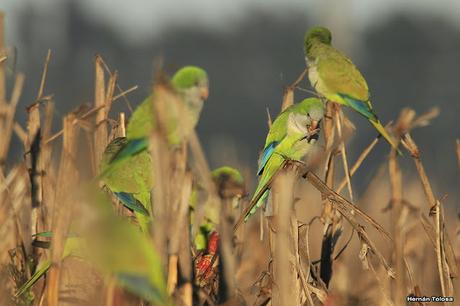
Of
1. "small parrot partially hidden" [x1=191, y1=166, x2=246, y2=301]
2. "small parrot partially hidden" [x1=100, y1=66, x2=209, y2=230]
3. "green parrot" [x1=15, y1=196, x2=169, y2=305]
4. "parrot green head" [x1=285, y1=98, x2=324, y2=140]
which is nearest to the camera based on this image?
"green parrot" [x1=15, y1=196, x2=169, y2=305]

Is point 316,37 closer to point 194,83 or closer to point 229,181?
point 229,181

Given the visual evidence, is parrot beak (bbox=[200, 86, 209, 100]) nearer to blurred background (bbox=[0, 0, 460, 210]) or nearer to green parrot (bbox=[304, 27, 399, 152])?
green parrot (bbox=[304, 27, 399, 152])

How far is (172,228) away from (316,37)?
3509mm

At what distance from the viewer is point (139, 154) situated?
375cm

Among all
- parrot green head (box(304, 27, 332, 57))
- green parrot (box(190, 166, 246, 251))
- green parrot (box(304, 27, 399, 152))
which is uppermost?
parrot green head (box(304, 27, 332, 57))

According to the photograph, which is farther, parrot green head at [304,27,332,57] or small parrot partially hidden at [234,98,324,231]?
parrot green head at [304,27,332,57]

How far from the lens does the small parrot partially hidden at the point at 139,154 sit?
341 centimetres

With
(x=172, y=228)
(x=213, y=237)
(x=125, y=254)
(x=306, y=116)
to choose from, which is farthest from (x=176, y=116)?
(x=306, y=116)

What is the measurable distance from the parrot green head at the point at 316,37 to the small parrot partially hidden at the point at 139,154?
2.24 m

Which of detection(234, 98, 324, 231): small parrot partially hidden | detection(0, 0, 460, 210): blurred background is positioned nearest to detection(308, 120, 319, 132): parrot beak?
detection(234, 98, 324, 231): small parrot partially hidden

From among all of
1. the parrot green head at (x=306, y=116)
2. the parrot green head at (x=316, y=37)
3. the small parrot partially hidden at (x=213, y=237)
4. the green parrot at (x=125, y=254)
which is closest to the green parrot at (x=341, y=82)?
the parrot green head at (x=316, y=37)

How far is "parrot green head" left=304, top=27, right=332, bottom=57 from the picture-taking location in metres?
5.97

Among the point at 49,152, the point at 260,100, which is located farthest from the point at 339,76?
the point at 260,100

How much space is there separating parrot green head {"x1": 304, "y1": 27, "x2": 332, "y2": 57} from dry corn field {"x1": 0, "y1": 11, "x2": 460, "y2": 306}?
3.01 ft
